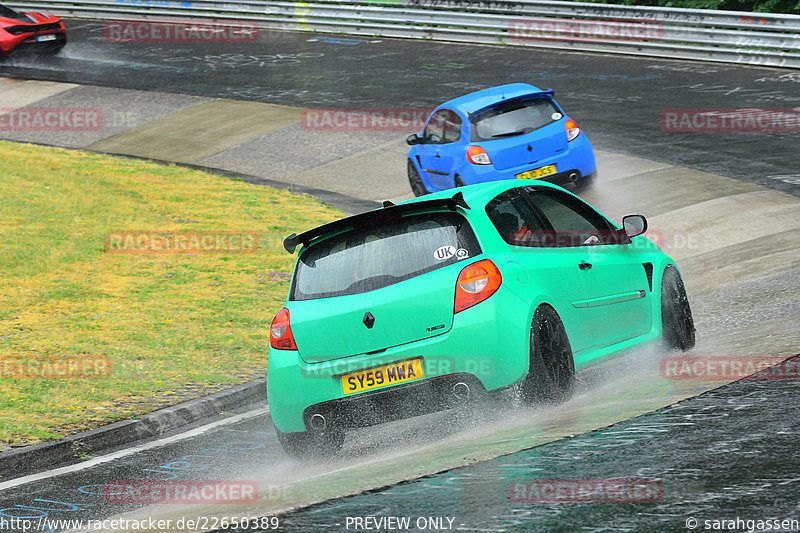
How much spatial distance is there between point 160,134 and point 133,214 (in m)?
6.72

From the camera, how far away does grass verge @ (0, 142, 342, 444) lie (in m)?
9.73

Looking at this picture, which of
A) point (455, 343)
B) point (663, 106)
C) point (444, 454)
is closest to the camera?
point (444, 454)

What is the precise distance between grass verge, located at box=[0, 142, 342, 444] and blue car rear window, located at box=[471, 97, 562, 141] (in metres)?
2.53

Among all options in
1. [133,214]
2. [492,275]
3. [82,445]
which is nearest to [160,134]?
[133,214]

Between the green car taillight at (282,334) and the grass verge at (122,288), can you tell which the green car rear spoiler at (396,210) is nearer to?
the green car taillight at (282,334)

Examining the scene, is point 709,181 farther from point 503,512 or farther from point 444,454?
point 503,512

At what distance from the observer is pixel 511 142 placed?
16031 millimetres

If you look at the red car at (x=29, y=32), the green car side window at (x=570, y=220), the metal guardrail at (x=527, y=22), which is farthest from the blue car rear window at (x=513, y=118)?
the red car at (x=29, y=32)

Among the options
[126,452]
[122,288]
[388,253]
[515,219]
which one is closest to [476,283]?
[388,253]

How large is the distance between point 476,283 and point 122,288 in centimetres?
726

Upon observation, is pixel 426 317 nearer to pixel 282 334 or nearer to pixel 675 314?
pixel 282 334

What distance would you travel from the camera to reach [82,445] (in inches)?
335

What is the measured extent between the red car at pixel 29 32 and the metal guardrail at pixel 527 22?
5.04 metres

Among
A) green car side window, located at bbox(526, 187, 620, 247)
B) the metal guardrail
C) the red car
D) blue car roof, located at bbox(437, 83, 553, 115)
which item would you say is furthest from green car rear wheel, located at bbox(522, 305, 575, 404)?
the red car
